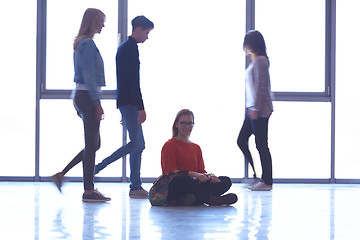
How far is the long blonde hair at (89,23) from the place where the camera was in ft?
13.4

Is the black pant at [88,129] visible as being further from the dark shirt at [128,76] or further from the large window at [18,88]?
the large window at [18,88]

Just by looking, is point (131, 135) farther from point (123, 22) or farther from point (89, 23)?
point (123, 22)

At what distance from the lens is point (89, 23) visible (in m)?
4.11

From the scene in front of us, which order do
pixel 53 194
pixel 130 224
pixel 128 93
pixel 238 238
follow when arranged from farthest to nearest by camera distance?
1. pixel 53 194
2. pixel 128 93
3. pixel 130 224
4. pixel 238 238

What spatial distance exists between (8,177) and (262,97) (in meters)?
2.61

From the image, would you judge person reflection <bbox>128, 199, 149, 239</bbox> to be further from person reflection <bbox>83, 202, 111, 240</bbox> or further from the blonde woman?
the blonde woman

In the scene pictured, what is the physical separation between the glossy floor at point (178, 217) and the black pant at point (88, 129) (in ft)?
0.73

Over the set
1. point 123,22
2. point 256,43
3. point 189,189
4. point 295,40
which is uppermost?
point 123,22

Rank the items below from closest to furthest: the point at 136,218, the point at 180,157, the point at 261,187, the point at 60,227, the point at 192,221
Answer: the point at 60,227 → the point at 192,221 → the point at 136,218 → the point at 180,157 → the point at 261,187

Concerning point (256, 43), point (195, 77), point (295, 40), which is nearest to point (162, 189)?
point (256, 43)

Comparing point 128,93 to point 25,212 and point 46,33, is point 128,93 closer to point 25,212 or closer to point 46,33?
point 25,212

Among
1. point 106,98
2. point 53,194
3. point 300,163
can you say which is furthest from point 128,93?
point 300,163

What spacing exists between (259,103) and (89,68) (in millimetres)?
1614

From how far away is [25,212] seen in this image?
11.9 feet
